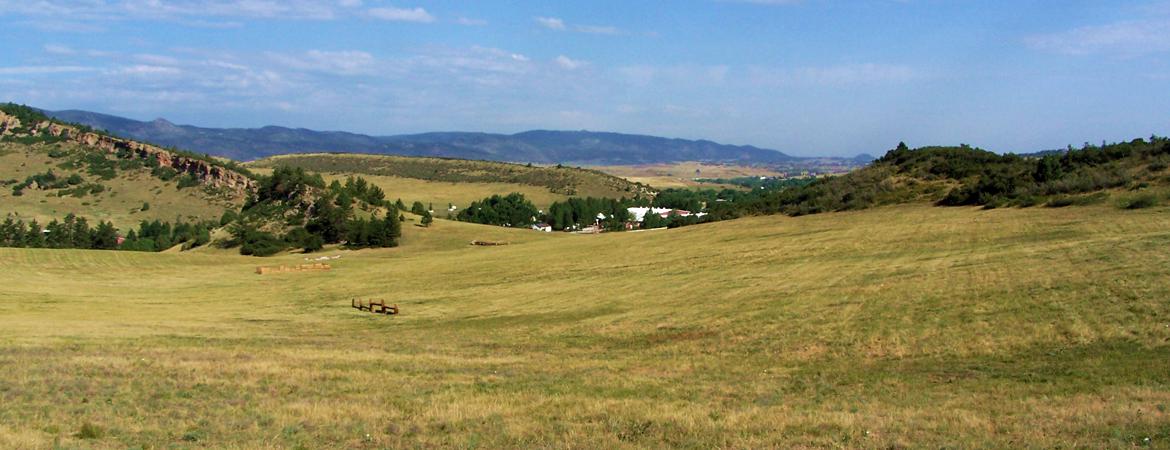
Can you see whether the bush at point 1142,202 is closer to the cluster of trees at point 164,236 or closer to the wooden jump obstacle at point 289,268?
the wooden jump obstacle at point 289,268

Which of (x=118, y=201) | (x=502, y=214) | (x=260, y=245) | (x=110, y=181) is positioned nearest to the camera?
(x=260, y=245)

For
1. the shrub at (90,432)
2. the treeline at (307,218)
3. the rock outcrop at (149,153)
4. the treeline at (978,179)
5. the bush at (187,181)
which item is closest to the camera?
the shrub at (90,432)

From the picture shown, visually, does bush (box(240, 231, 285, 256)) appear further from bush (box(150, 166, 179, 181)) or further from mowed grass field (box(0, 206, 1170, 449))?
bush (box(150, 166, 179, 181))

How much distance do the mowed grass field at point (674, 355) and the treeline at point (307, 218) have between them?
41528mm

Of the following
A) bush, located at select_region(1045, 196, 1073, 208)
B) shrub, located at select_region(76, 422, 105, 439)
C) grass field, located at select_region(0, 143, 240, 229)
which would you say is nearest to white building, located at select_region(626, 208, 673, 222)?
grass field, located at select_region(0, 143, 240, 229)

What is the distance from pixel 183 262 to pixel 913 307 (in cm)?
6611

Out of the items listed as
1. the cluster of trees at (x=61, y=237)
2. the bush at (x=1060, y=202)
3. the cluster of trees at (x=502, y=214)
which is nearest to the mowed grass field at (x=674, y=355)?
the bush at (x=1060, y=202)

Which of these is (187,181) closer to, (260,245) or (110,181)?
(110,181)

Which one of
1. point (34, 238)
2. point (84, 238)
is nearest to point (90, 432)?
point (34, 238)

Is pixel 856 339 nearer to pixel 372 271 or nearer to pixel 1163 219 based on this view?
pixel 1163 219

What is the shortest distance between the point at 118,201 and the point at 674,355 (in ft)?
442

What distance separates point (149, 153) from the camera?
150125 millimetres

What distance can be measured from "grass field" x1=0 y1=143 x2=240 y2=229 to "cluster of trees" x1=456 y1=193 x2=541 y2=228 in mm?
39399

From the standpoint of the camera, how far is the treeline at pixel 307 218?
90875 millimetres
